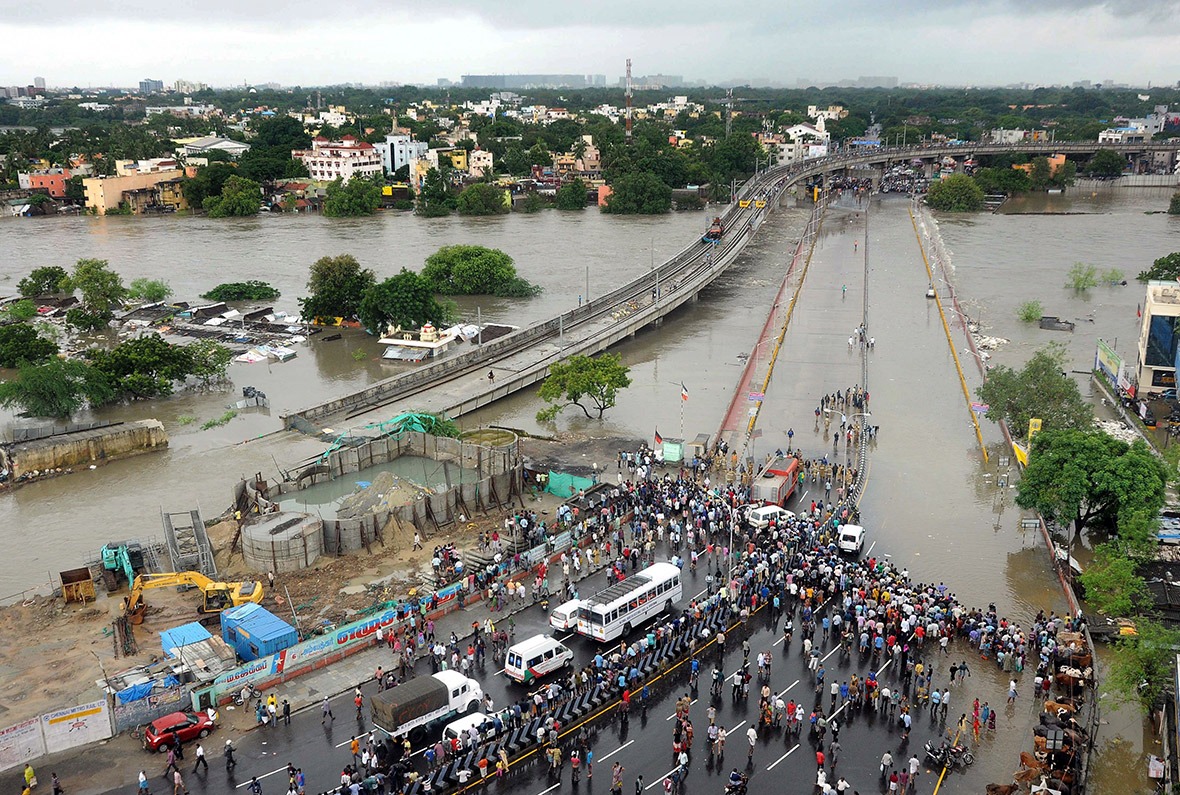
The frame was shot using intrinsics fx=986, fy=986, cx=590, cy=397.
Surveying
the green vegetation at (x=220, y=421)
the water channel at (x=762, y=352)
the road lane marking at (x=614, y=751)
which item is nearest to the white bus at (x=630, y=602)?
the road lane marking at (x=614, y=751)

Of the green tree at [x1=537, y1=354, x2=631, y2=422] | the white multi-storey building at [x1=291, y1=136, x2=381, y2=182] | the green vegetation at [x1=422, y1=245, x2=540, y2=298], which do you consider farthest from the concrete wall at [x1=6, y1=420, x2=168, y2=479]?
the white multi-storey building at [x1=291, y1=136, x2=381, y2=182]

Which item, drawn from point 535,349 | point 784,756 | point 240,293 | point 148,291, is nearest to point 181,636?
point 784,756

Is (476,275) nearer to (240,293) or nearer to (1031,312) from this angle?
(240,293)

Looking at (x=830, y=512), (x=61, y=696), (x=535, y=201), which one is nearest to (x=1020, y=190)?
(x=535, y=201)

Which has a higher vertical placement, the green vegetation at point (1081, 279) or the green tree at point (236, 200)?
the green tree at point (236, 200)

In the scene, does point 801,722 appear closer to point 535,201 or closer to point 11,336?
point 11,336

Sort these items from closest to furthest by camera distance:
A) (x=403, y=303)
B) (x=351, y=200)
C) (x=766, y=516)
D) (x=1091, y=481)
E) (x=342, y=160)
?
1. (x=1091, y=481)
2. (x=766, y=516)
3. (x=403, y=303)
4. (x=351, y=200)
5. (x=342, y=160)

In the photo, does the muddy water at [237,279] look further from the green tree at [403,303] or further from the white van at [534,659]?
the white van at [534,659]
